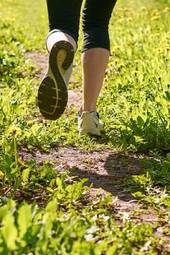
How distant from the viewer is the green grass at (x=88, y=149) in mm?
1641

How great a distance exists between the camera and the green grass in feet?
5.38

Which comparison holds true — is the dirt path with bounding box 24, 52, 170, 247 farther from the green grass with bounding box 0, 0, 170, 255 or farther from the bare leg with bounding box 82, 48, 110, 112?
the bare leg with bounding box 82, 48, 110, 112

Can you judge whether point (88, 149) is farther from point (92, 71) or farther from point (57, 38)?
point (57, 38)

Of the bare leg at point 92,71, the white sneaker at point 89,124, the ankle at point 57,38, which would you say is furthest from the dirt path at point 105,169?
the ankle at point 57,38

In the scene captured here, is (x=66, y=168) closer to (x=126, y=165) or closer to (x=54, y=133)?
(x=126, y=165)

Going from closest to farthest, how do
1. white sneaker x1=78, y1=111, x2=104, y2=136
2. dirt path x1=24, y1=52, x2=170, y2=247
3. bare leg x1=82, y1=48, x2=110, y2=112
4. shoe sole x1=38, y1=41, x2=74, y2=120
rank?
dirt path x1=24, y1=52, x2=170, y2=247, shoe sole x1=38, y1=41, x2=74, y2=120, bare leg x1=82, y1=48, x2=110, y2=112, white sneaker x1=78, y1=111, x2=104, y2=136

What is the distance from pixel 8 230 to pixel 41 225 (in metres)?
0.17

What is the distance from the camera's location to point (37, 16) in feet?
35.2

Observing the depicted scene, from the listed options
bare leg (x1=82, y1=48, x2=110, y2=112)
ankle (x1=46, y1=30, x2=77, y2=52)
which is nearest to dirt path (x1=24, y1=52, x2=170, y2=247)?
bare leg (x1=82, y1=48, x2=110, y2=112)

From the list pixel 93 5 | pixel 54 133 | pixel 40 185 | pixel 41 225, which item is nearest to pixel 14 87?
pixel 54 133

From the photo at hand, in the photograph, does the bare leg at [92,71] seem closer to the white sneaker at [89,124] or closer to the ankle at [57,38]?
the white sneaker at [89,124]

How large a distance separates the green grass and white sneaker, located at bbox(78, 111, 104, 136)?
0.05 metres

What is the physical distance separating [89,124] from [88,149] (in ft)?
0.64

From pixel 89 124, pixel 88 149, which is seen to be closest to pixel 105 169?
pixel 88 149
